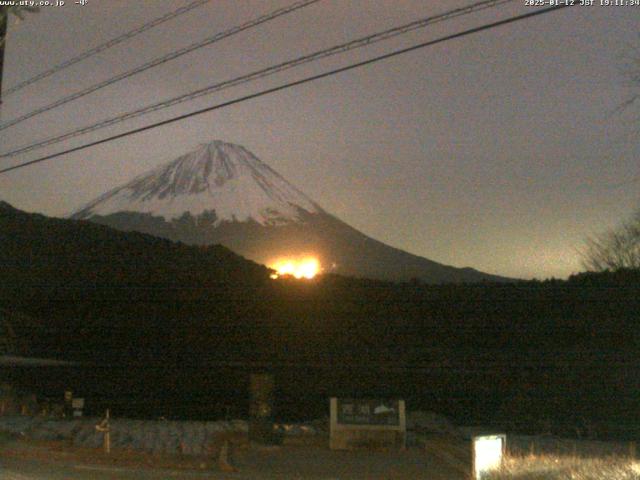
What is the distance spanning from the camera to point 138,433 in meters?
20.1

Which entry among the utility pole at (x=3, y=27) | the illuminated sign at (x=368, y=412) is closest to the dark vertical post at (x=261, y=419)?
the illuminated sign at (x=368, y=412)

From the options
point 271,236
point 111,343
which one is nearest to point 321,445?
point 111,343

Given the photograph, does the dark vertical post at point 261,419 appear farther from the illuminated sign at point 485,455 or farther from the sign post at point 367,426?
the illuminated sign at point 485,455

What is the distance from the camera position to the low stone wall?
1773 cm

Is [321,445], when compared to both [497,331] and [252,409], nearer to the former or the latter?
[252,409]

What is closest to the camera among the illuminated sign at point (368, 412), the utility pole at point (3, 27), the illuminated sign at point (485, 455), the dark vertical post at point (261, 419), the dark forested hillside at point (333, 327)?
the illuminated sign at point (485, 455)

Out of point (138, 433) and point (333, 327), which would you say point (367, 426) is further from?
point (333, 327)

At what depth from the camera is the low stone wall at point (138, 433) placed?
17.7 metres

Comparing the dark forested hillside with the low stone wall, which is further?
the dark forested hillside

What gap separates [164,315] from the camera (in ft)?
127

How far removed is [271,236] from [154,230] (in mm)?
12817

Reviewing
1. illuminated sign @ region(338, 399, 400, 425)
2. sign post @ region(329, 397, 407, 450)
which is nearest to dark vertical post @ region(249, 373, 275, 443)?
sign post @ region(329, 397, 407, 450)

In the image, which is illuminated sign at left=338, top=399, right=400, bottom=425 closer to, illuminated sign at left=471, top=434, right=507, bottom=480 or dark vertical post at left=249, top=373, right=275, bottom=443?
dark vertical post at left=249, top=373, right=275, bottom=443

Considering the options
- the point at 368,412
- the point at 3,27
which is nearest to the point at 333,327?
the point at 368,412
